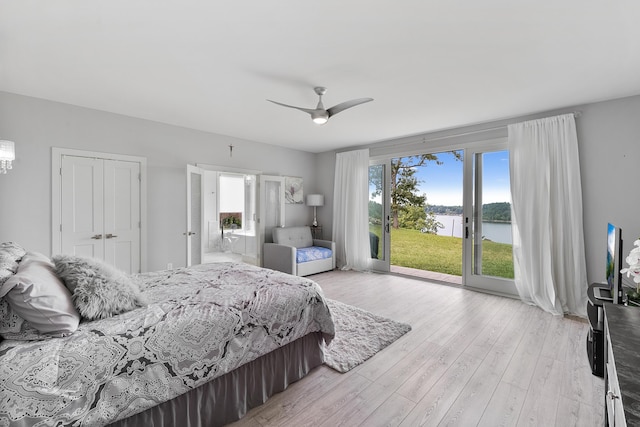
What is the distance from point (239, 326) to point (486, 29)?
2666 mm

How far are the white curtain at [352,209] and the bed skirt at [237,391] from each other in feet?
11.3

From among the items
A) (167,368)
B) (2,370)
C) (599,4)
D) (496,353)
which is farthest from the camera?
(496,353)

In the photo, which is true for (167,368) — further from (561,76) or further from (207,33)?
Result: (561,76)

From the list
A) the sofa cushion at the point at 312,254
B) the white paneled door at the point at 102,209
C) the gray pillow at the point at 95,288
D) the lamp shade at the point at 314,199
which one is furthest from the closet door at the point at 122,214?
the lamp shade at the point at 314,199

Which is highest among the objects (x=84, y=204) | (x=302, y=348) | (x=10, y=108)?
(x=10, y=108)

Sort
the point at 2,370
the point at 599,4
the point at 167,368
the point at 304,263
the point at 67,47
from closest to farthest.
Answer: the point at 2,370
the point at 167,368
the point at 599,4
the point at 67,47
the point at 304,263

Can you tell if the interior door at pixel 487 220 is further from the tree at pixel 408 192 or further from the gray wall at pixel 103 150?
the gray wall at pixel 103 150

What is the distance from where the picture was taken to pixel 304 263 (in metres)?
5.17

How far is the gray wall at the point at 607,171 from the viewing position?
3.13m

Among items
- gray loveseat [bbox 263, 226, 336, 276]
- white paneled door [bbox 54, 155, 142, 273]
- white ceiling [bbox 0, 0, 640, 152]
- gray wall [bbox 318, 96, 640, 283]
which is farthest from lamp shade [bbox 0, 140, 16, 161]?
gray wall [bbox 318, 96, 640, 283]

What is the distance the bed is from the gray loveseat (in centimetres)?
261

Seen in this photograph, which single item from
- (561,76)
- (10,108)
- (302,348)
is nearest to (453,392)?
(302,348)

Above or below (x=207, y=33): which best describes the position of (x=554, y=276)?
below

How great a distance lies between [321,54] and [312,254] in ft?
12.3
